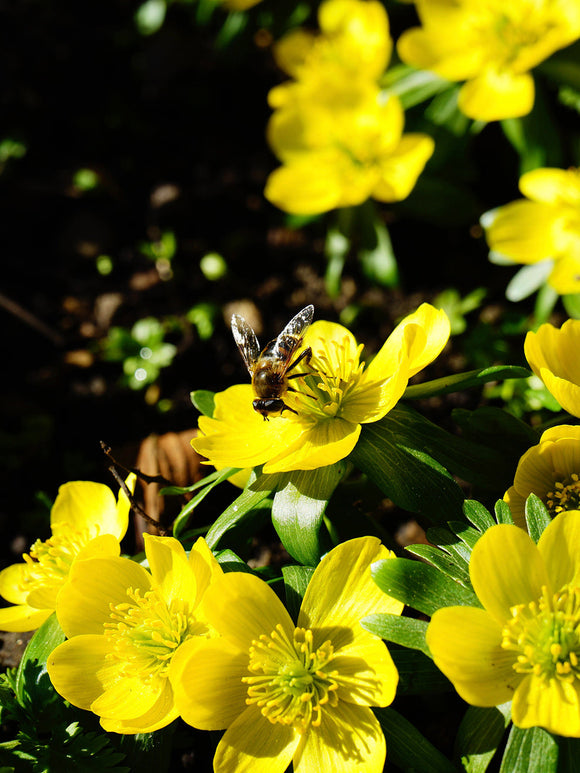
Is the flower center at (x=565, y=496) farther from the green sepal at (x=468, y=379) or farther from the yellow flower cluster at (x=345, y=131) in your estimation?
the yellow flower cluster at (x=345, y=131)

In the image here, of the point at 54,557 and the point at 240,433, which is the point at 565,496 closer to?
the point at 240,433

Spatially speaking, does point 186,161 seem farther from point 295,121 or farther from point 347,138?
point 347,138

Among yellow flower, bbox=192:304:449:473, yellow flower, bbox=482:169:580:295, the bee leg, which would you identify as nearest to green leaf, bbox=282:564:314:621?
yellow flower, bbox=192:304:449:473

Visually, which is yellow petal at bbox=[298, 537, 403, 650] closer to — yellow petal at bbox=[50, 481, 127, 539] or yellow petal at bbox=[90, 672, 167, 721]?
yellow petal at bbox=[90, 672, 167, 721]

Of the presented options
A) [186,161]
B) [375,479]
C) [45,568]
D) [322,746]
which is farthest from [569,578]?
[186,161]

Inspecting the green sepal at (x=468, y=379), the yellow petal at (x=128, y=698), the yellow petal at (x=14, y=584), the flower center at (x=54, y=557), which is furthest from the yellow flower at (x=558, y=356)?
the yellow petal at (x=14, y=584)
